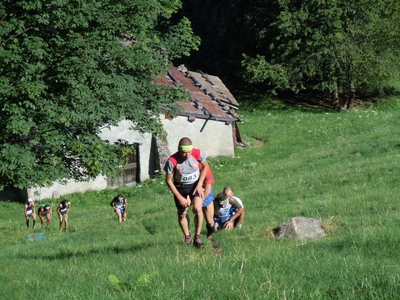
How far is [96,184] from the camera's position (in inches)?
1076

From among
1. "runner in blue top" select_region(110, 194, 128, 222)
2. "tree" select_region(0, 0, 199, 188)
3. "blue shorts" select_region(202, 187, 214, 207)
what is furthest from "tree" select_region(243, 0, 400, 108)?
"blue shorts" select_region(202, 187, 214, 207)

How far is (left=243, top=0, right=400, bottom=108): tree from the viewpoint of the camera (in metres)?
39.9

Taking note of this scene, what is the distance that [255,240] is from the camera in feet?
33.0

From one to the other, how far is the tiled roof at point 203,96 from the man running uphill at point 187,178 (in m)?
18.3

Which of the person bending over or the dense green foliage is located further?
the dense green foliage

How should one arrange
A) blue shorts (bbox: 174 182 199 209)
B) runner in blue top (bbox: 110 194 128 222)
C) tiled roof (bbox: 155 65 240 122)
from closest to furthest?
blue shorts (bbox: 174 182 199 209)
runner in blue top (bbox: 110 194 128 222)
tiled roof (bbox: 155 65 240 122)

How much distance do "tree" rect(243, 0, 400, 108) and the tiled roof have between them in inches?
218

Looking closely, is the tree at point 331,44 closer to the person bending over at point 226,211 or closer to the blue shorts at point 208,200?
the person bending over at point 226,211

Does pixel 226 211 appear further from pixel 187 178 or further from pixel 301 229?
pixel 187 178

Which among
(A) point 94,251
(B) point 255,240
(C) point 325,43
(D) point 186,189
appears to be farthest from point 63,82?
(C) point 325,43

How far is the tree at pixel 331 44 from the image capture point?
39906 mm

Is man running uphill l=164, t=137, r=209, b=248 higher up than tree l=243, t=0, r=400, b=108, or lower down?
lower down

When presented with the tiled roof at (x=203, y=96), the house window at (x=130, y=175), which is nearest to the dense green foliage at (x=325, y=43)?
the tiled roof at (x=203, y=96)

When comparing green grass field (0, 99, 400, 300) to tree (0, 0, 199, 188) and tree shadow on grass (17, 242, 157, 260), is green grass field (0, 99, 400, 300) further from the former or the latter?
tree (0, 0, 199, 188)
